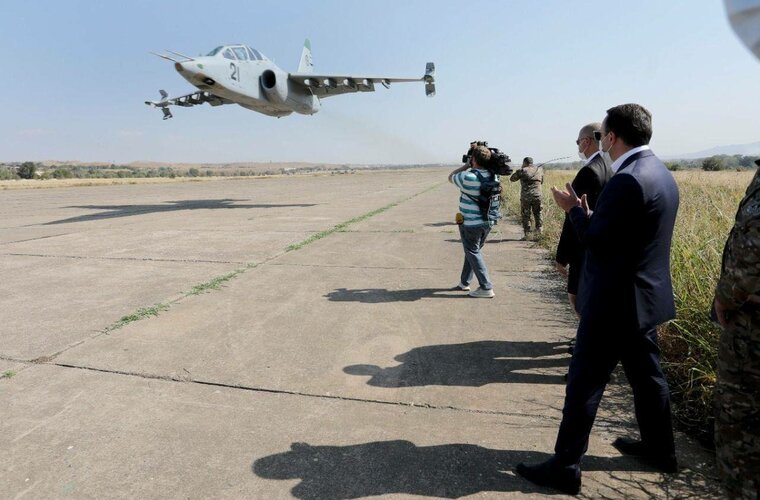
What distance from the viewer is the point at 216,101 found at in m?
25.1

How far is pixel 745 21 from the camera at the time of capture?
1.20 m

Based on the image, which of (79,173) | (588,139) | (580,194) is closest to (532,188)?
(588,139)

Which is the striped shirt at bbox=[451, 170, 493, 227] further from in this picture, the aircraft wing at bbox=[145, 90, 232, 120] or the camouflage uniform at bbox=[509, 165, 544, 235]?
the aircraft wing at bbox=[145, 90, 232, 120]

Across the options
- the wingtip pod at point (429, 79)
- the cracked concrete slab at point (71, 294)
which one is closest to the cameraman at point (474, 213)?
the cracked concrete slab at point (71, 294)

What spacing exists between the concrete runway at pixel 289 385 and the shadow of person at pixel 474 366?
20mm

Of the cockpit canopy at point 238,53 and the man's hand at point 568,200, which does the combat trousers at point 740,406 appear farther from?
the cockpit canopy at point 238,53

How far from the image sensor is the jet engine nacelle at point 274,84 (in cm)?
1916

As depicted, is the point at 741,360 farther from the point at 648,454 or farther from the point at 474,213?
the point at 474,213

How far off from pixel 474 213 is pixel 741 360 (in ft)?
12.7

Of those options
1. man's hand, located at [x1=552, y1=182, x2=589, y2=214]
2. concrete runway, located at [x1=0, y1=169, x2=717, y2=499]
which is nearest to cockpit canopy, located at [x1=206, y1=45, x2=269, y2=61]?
concrete runway, located at [x1=0, y1=169, x2=717, y2=499]

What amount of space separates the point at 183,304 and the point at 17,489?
3.20 meters

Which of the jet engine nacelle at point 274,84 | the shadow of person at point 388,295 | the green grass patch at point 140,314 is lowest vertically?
the shadow of person at point 388,295

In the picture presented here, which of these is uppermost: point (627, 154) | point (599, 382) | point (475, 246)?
point (627, 154)

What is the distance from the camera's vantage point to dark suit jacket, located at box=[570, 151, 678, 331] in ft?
7.02
